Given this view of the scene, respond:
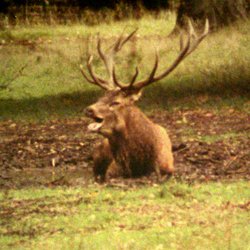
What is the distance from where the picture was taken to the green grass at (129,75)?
18.7m

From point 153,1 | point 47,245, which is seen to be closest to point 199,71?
point 47,245

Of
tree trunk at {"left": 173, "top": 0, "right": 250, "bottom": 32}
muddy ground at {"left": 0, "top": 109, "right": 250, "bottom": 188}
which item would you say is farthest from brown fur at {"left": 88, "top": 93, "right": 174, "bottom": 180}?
tree trunk at {"left": 173, "top": 0, "right": 250, "bottom": 32}

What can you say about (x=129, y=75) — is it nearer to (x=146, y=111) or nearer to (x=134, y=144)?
(x=146, y=111)

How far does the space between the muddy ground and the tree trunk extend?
528cm

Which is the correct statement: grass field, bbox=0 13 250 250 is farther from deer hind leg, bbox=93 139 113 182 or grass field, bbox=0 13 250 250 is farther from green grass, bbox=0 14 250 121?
deer hind leg, bbox=93 139 113 182

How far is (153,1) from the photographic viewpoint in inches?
Result: 1405

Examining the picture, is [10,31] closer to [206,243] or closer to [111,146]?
[111,146]

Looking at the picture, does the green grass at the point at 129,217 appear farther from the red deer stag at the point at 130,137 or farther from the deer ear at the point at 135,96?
the deer ear at the point at 135,96

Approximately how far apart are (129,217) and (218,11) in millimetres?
13880

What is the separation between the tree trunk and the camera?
883 inches

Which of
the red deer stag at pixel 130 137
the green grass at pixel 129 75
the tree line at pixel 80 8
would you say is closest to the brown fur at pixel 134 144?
the red deer stag at pixel 130 137

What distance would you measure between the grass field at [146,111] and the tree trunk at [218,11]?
0.28 meters

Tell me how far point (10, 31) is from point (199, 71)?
10196 mm

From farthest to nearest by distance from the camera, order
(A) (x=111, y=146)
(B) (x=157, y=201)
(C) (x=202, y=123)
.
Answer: (C) (x=202, y=123) < (A) (x=111, y=146) < (B) (x=157, y=201)
